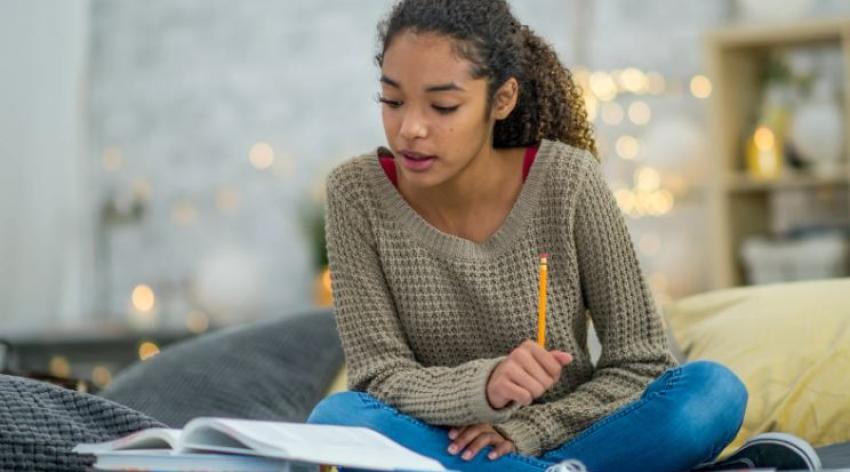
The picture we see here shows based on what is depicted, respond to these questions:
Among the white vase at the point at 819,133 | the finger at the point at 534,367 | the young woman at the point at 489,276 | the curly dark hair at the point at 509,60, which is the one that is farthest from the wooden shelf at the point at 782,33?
the finger at the point at 534,367

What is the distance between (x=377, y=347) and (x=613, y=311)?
273mm

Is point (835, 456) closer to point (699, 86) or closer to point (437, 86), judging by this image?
point (437, 86)

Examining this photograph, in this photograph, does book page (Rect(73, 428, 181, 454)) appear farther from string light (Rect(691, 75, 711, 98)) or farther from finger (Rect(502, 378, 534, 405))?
string light (Rect(691, 75, 711, 98))

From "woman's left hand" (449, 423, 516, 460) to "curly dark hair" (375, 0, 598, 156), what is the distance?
36cm

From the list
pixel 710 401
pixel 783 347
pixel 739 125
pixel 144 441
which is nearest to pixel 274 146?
pixel 739 125

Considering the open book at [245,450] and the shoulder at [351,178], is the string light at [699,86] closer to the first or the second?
the shoulder at [351,178]

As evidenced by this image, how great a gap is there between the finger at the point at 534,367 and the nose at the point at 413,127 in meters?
0.27

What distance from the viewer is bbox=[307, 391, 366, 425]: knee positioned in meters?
1.55

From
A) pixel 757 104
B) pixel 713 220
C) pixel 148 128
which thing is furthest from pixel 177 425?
pixel 148 128

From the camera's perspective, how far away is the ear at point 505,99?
1653 millimetres

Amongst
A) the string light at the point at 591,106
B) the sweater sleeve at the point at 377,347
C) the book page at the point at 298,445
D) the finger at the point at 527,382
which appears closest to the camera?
the book page at the point at 298,445

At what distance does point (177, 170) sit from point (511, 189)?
277 cm

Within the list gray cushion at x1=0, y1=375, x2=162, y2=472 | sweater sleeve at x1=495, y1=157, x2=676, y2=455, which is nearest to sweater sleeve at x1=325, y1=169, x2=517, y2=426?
sweater sleeve at x1=495, y1=157, x2=676, y2=455

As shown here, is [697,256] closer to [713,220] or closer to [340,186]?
[713,220]
